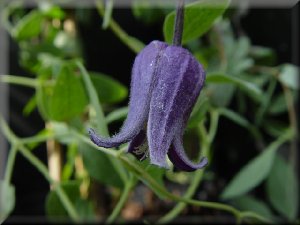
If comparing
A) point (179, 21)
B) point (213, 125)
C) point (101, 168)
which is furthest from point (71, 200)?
point (179, 21)

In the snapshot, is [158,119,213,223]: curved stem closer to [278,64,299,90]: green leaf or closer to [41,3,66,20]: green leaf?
[278,64,299,90]: green leaf

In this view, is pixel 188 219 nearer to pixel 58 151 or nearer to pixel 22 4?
pixel 58 151

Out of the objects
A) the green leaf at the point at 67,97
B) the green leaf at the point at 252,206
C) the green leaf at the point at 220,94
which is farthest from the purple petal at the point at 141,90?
the green leaf at the point at 252,206

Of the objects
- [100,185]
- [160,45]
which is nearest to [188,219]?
[100,185]

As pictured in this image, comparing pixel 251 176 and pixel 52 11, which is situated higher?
pixel 52 11

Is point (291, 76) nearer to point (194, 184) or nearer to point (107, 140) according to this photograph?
point (194, 184)
